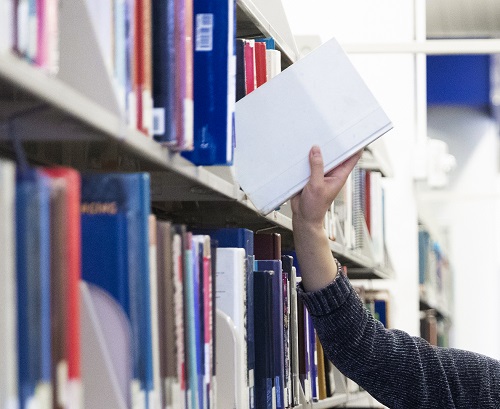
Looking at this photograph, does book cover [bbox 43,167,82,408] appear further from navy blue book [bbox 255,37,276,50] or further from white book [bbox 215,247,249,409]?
navy blue book [bbox 255,37,276,50]

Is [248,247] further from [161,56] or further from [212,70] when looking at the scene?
[161,56]

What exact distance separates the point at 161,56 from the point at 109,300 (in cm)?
36

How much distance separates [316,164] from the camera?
1.69m

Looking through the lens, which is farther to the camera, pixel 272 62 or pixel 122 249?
pixel 272 62

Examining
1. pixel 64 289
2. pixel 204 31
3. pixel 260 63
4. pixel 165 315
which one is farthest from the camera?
pixel 260 63

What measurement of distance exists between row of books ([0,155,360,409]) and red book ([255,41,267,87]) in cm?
42

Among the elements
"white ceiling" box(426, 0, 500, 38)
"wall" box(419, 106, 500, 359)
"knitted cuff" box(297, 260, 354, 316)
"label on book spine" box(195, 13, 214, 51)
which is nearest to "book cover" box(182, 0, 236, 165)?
"label on book spine" box(195, 13, 214, 51)

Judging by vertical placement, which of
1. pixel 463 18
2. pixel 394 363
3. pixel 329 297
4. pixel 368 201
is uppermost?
pixel 463 18

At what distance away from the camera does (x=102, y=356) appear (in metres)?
1.08

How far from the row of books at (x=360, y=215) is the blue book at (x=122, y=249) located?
5.22 feet

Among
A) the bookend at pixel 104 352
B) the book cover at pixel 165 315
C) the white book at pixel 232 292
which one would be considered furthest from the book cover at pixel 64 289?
the white book at pixel 232 292

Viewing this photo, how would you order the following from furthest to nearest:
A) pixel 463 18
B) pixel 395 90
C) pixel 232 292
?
1. pixel 463 18
2. pixel 395 90
3. pixel 232 292

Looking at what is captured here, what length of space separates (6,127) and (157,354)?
339mm

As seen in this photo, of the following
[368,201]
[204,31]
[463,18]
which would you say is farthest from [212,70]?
[463,18]
